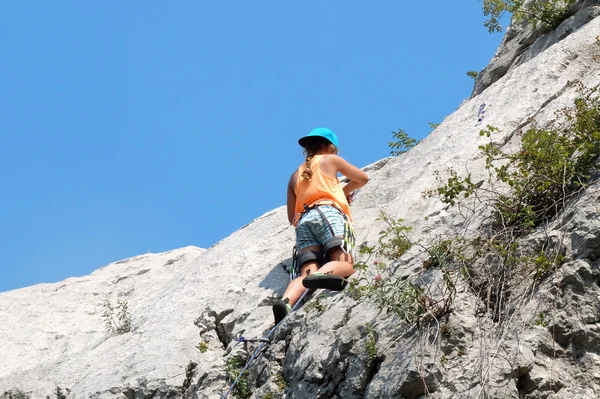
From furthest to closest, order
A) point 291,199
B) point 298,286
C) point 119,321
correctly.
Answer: point 119,321
point 291,199
point 298,286

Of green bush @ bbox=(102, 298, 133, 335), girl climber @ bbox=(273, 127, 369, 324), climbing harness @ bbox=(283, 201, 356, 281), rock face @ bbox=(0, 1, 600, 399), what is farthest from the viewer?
green bush @ bbox=(102, 298, 133, 335)

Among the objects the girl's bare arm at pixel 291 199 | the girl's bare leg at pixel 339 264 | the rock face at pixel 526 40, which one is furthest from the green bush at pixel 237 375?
the rock face at pixel 526 40

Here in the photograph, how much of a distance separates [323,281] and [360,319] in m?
0.87

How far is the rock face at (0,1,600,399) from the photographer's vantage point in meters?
6.55

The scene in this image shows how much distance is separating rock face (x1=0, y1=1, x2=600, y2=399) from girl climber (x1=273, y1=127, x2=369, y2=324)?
34cm

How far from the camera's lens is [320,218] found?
938 cm

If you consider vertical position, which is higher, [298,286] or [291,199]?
[291,199]

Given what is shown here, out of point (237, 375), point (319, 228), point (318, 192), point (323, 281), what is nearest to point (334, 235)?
point (319, 228)

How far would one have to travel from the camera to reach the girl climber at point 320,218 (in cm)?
866

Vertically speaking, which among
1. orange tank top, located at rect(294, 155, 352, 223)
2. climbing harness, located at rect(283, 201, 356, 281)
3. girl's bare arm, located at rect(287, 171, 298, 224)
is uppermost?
girl's bare arm, located at rect(287, 171, 298, 224)

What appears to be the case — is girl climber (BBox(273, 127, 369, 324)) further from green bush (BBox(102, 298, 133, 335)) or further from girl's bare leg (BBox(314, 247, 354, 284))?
green bush (BBox(102, 298, 133, 335))

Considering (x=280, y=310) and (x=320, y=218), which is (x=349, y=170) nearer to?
(x=320, y=218)

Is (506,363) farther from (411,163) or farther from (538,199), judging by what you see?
(411,163)

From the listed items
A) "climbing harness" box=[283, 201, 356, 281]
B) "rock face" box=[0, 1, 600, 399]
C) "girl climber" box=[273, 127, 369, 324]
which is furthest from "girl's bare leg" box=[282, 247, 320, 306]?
"rock face" box=[0, 1, 600, 399]
